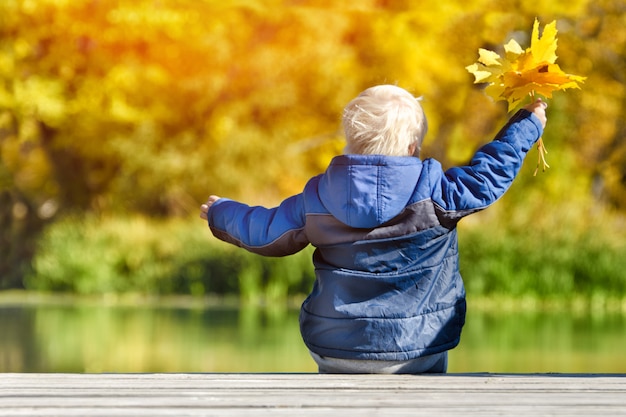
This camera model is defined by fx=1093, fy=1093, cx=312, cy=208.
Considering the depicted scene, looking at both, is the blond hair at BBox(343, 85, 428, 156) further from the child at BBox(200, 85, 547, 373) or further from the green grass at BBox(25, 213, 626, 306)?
the green grass at BBox(25, 213, 626, 306)

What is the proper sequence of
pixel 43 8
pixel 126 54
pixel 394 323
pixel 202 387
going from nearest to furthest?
1. pixel 202 387
2. pixel 394 323
3. pixel 43 8
4. pixel 126 54

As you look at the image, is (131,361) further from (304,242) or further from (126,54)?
(126,54)

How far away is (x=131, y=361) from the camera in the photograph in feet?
21.4

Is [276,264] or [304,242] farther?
[276,264]

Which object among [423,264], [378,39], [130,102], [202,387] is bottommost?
[202,387]

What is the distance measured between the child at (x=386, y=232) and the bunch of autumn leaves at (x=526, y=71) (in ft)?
0.28

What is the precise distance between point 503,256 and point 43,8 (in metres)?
8.09

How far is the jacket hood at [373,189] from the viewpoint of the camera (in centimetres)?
281

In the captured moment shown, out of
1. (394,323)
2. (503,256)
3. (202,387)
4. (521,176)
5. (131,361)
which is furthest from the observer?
(521,176)

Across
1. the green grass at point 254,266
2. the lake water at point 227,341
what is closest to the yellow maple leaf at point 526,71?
the lake water at point 227,341

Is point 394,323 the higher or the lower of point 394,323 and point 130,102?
the lower

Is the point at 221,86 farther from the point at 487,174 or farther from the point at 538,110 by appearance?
the point at 487,174

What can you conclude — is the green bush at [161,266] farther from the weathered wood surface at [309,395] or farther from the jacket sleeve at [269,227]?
the weathered wood surface at [309,395]

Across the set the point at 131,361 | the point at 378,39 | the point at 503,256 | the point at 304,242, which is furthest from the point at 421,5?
the point at 304,242
